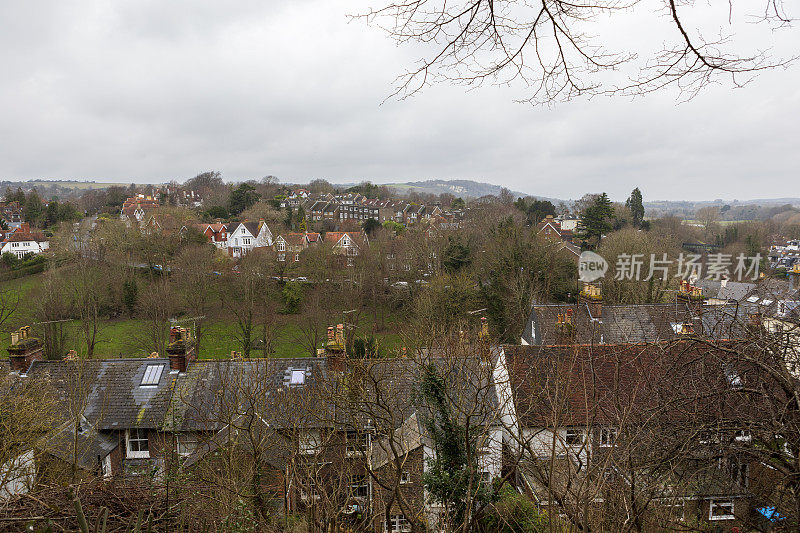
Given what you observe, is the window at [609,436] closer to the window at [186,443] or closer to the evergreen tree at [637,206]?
the window at [186,443]

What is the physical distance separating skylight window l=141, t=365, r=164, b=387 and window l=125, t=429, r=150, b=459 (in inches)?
58.5

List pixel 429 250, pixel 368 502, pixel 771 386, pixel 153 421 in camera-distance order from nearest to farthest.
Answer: pixel 771 386
pixel 368 502
pixel 153 421
pixel 429 250

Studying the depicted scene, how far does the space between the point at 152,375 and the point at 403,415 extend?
8.92 meters

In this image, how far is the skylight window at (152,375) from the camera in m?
13.8

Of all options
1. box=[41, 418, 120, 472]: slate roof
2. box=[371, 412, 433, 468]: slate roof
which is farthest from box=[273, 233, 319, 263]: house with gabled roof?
box=[371, 412, 433, 468]: slate roof

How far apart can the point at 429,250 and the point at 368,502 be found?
2359 centimetres

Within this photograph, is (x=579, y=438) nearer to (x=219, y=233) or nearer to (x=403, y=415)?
(x=403, y=415)

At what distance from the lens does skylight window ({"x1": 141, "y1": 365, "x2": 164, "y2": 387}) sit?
1378 centimetres

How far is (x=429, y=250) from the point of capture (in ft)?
103

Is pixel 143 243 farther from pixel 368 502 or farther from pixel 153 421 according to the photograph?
pixel 368 502

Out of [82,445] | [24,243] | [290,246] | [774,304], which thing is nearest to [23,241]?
[24,243]

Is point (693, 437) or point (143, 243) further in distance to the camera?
point (143, 243)

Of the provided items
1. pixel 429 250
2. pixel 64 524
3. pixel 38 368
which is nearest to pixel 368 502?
pixel 64 524

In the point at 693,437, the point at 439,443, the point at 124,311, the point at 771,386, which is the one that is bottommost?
the point at 124,311
